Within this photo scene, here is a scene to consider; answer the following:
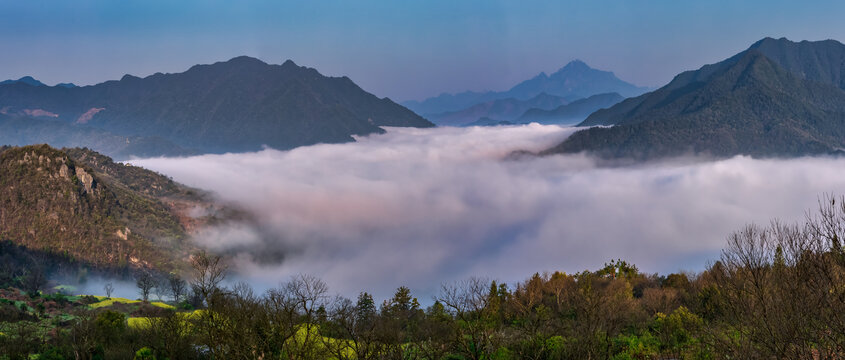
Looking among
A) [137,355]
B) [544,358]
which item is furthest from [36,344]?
[544,358]

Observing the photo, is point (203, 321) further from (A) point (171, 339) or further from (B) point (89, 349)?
(B) point (89, 349)

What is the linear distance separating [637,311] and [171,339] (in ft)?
158

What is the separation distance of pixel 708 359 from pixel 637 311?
21.6m

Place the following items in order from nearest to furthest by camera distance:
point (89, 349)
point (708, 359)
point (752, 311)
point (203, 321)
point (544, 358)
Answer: point (752, 311), point (708, 359), point (544, 358), point (89, 349), point (203, 321)

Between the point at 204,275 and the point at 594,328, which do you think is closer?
the point at 594,328

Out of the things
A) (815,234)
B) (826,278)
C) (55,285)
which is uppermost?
(815,234)

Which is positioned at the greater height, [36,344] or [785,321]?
[785,321]

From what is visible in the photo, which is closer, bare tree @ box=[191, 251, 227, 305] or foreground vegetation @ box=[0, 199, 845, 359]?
foreground vegetation @ box=[0, 199, 845, 359]

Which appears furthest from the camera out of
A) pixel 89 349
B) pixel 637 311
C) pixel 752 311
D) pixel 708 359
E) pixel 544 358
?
pixel 637 311

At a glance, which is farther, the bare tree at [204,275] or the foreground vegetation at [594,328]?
the bare tree at [204,275]

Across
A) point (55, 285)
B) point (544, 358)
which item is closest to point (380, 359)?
point (544, 358)

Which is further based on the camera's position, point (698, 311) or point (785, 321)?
point (698, 311)

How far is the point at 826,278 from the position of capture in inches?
971

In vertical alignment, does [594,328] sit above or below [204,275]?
below
